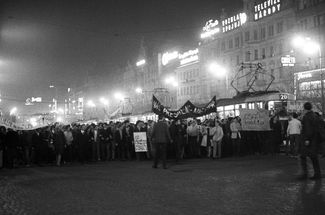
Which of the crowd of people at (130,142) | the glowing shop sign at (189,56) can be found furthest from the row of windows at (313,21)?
the crowd of people at (130,142)

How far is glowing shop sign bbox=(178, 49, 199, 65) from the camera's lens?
91.5m

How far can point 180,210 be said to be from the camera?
8.26m

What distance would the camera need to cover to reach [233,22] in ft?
262

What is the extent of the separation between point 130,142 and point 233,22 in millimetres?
61420

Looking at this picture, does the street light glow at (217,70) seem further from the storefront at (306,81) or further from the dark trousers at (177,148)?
the dark trousers at (177,148)

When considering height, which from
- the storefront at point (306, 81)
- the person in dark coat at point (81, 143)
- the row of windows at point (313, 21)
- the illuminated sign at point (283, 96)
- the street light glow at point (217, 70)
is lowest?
the person in dark coat at point (81, 143)

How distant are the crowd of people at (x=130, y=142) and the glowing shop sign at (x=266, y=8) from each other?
50.8 m

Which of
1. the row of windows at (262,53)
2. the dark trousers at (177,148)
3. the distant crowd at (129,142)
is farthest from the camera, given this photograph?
the row of windows at (262,53)

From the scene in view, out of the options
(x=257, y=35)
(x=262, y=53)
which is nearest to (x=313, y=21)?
(x=262, y=53)

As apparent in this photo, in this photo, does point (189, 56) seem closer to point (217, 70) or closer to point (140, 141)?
point (217, 70)

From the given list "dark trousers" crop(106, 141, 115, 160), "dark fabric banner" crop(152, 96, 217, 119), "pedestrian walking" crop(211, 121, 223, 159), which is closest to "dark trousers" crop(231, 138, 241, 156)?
"pedestrian walking" crop(211, 121, 223, 159)

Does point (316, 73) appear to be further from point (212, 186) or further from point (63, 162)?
point (212, 186)

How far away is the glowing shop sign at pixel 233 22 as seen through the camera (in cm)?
7647

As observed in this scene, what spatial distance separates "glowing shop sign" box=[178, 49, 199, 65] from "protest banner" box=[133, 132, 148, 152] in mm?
70335
